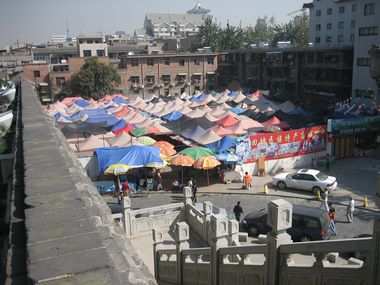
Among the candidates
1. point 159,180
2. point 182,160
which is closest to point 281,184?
point 182,160

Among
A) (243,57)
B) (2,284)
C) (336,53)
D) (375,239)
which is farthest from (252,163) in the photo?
(243,57)

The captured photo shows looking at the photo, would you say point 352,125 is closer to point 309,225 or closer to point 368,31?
point 309,225

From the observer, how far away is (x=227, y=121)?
26.6 m

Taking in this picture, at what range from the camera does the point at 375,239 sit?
511 cm

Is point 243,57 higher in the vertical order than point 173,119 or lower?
higher

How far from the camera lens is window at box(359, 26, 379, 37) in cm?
3381

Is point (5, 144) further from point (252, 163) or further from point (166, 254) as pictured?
point (252, 163)

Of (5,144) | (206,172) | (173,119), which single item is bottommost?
→ (206,172)

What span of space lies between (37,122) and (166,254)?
4.78 m

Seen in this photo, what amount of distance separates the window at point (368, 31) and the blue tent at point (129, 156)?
24.2 metres

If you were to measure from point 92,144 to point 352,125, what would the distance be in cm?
1561

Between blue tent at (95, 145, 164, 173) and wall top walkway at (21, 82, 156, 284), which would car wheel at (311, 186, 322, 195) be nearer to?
blue tent at (95, 145, 164, 173)

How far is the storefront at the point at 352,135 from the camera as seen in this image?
24.0 metres

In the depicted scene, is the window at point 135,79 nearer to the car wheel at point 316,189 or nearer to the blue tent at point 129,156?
the blue tent at point 129,156
